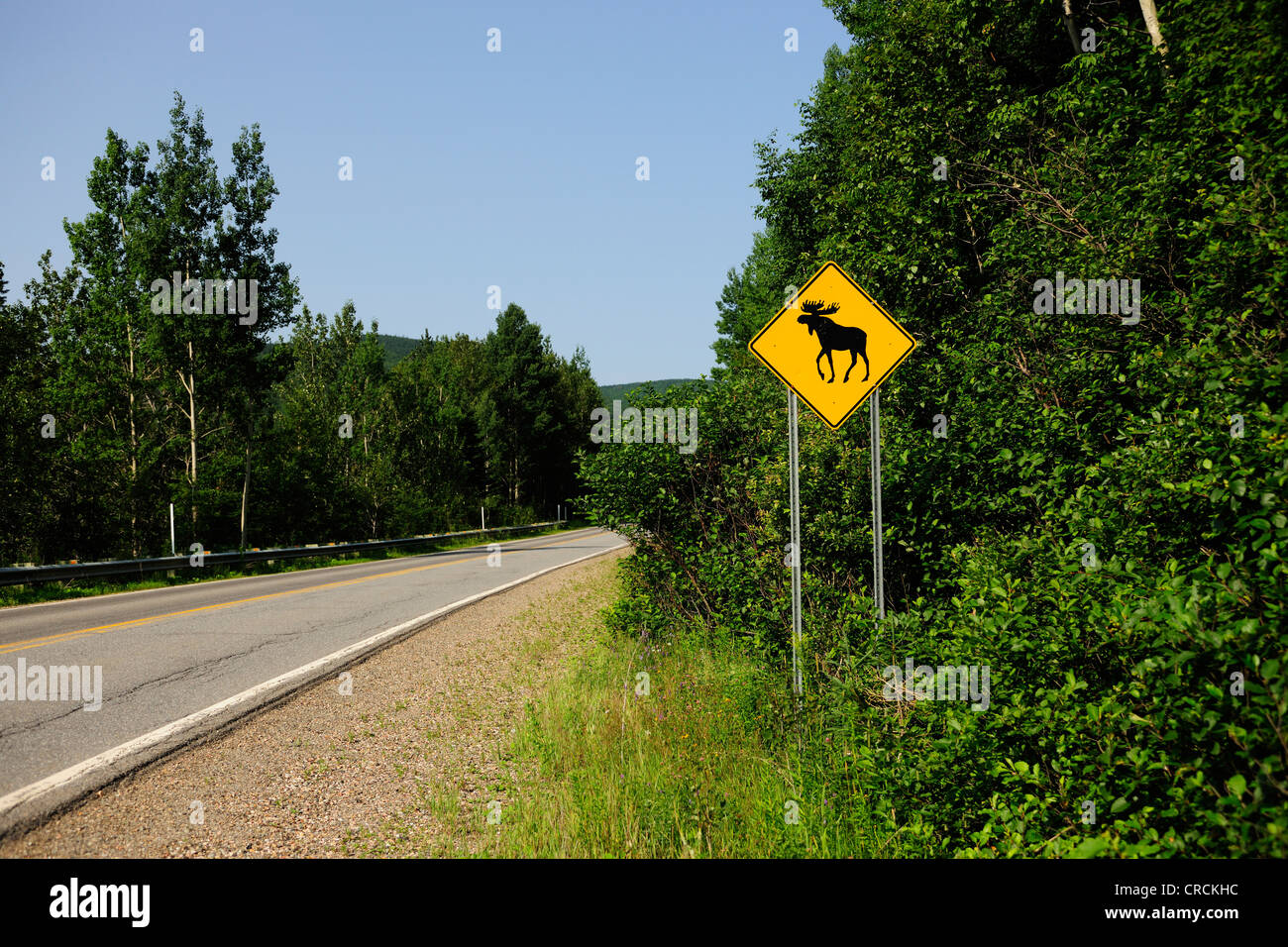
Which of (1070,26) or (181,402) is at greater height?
(1070,26)

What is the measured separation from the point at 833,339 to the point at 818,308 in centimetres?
28

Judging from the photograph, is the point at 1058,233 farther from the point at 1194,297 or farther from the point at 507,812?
the point at 507,812

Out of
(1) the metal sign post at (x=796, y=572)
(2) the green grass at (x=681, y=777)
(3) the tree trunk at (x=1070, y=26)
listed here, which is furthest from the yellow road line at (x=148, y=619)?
(3) the tree trunk at (x=1070, y=26)

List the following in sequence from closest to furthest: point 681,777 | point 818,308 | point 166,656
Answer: point 681,777
point 818,308
point 166,656

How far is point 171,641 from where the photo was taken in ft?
28.6

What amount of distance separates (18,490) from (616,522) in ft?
55.0

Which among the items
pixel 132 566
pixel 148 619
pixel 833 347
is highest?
pixel 833 347

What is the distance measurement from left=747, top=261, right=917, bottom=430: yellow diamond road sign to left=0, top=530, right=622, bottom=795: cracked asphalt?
5.93 m

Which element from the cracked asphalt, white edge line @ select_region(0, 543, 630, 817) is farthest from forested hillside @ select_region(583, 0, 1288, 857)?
the cracked asphalt

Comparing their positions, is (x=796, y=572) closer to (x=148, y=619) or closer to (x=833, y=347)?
(x=833, y=347)

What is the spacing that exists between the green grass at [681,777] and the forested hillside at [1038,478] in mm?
70

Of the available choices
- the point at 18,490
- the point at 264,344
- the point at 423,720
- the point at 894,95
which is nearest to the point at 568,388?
the point at 264,344

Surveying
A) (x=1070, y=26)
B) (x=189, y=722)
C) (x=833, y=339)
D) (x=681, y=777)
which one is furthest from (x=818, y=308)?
(x=1070, y=26)

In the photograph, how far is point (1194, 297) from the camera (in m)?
4.05
